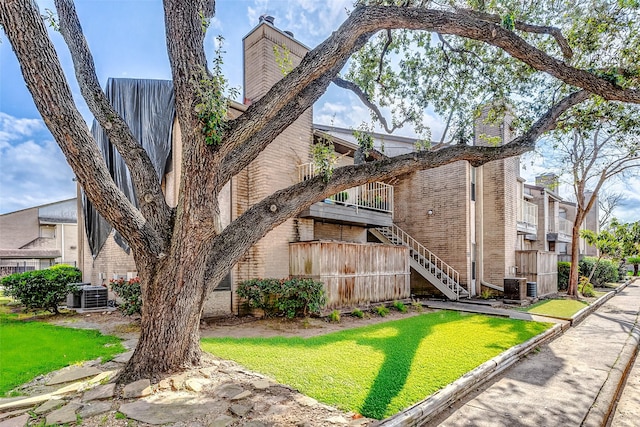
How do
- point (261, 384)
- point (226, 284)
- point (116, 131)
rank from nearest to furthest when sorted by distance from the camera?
point (261, 384) → point (116, 131) → point (226, 284)

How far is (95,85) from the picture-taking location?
4781 mm

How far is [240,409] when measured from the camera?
12.3ft

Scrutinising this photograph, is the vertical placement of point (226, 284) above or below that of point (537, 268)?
above

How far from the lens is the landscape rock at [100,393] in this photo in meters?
3.93

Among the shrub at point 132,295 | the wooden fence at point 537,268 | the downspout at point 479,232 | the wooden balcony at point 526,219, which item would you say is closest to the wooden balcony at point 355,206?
the downspout at point 479,232

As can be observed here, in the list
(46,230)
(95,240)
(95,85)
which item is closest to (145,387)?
(95,85)

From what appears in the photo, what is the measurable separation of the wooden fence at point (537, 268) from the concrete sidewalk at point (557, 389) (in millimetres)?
6750

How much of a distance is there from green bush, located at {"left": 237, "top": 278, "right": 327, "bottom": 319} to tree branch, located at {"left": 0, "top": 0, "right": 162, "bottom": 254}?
16.7 feet

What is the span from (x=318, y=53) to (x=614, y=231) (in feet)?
75.6

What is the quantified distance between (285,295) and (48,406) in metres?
5.55

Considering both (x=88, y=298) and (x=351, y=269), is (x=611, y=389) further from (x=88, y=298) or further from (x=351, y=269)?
(x=88, y=298)

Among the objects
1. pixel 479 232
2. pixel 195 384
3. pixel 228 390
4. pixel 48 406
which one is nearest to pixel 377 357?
pixel 228 390

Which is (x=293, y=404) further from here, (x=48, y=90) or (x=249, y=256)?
(x=249, y=256)

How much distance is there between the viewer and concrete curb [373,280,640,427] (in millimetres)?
3764
